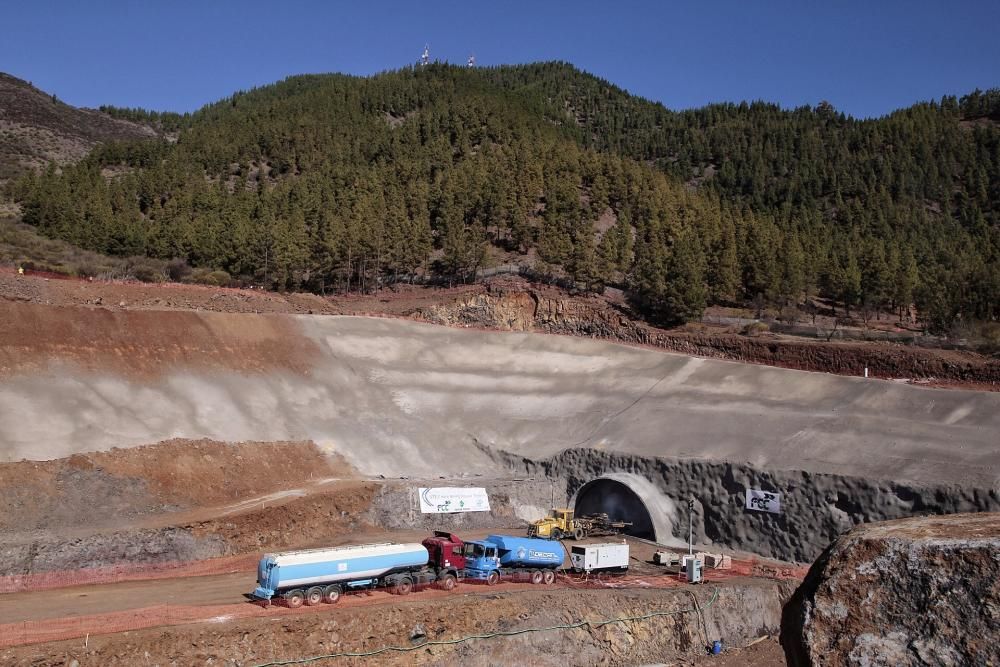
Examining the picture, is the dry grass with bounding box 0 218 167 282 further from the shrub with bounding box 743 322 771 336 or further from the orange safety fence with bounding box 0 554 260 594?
the shrub with bounding box 743 322 771 336

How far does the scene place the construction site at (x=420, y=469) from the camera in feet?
73.8

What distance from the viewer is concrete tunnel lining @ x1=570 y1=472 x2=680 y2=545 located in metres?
35.5

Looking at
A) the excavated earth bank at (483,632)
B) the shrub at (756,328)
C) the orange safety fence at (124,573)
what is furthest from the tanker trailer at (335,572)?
the shrub at (756,328)

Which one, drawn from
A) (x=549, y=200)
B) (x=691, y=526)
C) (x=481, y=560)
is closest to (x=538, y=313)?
(x=549, y=200)

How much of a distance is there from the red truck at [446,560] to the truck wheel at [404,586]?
4.64 ft

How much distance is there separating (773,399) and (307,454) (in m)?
23.5

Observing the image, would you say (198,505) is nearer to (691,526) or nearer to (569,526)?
(569,526)

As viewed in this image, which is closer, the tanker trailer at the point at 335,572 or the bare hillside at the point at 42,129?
the tanker trailer at the point at 335,572

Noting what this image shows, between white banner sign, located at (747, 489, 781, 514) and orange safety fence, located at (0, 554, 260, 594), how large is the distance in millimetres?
20013

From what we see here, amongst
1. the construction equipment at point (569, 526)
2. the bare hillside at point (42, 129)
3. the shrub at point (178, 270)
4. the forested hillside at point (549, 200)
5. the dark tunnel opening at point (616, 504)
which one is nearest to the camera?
the construction equipment at point (569, 526)

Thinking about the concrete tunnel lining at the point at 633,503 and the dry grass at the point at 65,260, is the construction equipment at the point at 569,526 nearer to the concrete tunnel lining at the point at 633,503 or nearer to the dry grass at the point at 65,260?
the concrete tunnel lining at the point at 633,503

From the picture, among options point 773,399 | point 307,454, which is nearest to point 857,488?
point 773,399

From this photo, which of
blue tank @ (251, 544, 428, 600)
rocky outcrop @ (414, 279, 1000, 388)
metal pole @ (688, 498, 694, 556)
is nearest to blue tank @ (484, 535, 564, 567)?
blue tank @ (251, 544, 428, 600)

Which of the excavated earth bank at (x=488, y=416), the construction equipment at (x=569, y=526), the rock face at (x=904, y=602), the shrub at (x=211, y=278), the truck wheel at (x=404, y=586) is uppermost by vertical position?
the shrub at (x=211, y=278)
